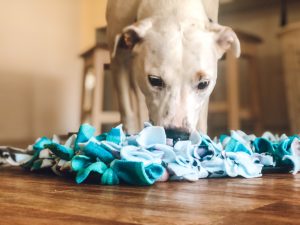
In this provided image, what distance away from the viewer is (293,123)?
2.33 meters

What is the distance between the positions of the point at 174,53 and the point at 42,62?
7.08 ft

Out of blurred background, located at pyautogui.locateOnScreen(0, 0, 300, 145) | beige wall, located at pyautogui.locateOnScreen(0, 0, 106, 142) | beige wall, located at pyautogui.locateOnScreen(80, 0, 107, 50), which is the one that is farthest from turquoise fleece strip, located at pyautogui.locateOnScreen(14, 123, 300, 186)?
beige wall, located at pyautogui.locateOnScreen(80, 0, 107, 50)

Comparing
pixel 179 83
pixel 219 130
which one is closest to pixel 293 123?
pixel 219 130

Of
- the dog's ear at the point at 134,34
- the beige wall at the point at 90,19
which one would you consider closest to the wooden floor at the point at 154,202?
the dog's ear at the point at 134,34

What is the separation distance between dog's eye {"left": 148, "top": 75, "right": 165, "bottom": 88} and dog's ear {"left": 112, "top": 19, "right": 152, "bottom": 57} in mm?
129

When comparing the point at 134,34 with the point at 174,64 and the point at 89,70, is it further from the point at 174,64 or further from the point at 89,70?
the point at 89,70

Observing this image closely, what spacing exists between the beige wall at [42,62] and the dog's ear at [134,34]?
170 centimetres

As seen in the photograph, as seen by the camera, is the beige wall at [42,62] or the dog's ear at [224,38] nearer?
the dog's ear at [224,38]

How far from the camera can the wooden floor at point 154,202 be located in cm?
53

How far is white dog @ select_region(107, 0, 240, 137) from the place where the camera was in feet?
4.33

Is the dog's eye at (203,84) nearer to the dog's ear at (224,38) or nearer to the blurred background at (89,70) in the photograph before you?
the dog's ear at (224,38)

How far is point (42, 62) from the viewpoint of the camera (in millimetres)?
3330

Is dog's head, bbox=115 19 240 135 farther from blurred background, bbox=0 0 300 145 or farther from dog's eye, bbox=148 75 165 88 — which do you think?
blurred background, bbox=0 0 300 145

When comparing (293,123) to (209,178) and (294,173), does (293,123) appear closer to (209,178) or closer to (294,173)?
(294,173)
